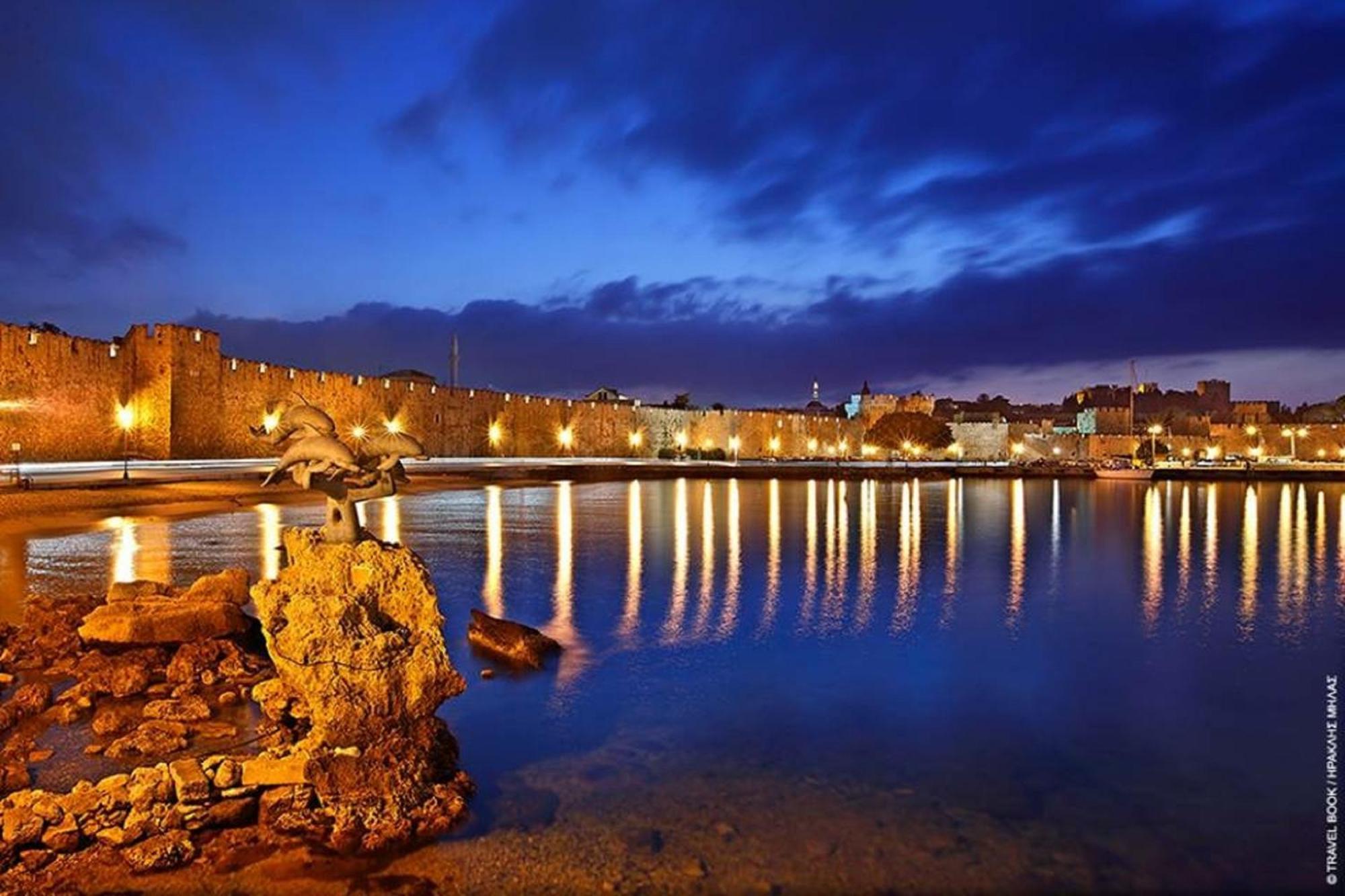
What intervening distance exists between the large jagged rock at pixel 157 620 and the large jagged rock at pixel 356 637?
1.60m

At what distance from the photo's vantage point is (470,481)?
28.4 metres

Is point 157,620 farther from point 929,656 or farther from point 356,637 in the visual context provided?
point 929,656

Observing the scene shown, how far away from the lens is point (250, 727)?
4.91 m

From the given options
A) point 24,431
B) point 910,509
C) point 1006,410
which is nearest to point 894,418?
point 1006,410

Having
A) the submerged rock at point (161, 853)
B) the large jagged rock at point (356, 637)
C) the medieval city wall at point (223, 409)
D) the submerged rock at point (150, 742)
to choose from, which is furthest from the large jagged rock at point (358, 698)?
the medieval city wall at point (223, 409)

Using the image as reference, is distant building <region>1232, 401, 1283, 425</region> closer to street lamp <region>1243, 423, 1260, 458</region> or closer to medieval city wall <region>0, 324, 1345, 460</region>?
street lamp <region>1243, 423, 1260, 458</region>

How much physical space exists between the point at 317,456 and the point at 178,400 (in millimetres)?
22373

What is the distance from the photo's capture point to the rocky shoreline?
3725 millimetres

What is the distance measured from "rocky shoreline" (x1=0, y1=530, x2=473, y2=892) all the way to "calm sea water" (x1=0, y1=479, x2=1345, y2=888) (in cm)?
56

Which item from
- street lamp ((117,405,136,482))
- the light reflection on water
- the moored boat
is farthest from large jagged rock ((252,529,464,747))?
the moored boat

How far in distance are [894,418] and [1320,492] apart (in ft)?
95.7

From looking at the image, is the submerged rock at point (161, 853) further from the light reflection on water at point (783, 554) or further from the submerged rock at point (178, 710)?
the light reflection on water at point (783, 554)

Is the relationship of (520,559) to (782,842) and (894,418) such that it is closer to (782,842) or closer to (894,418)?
(782,842)

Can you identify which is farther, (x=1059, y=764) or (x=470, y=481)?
(x=470, y=481)
